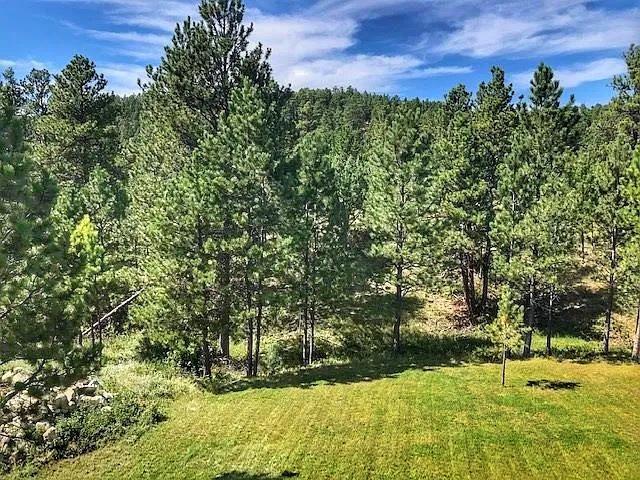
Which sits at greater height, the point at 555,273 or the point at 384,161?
the point at 384,161

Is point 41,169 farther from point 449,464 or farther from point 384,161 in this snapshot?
point 384,161

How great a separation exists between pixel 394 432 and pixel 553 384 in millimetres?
9620

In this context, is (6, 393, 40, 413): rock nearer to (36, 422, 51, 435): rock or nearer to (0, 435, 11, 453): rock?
(36, 422, 51, 435): rock

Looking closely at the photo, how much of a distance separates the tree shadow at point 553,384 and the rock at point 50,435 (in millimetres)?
19499

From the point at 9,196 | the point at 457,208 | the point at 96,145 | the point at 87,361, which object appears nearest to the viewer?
the point at 9,196

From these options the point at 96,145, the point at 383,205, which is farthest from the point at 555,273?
the point at 96,145

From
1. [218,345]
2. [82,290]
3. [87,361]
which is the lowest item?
[218,345]

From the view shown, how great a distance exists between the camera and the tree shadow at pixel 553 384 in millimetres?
23469

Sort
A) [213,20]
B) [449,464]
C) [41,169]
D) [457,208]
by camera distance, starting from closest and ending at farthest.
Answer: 1. [41,169]
2. [449,464]
3. [213,20]
4. [457,208]

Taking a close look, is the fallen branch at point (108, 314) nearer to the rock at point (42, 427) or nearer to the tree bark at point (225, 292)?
the rock at point (42, 427)

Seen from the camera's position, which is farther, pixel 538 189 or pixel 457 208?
pixel 457 208

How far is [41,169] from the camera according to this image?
1044 cm

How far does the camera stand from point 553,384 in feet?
78.5

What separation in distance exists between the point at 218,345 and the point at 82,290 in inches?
809
